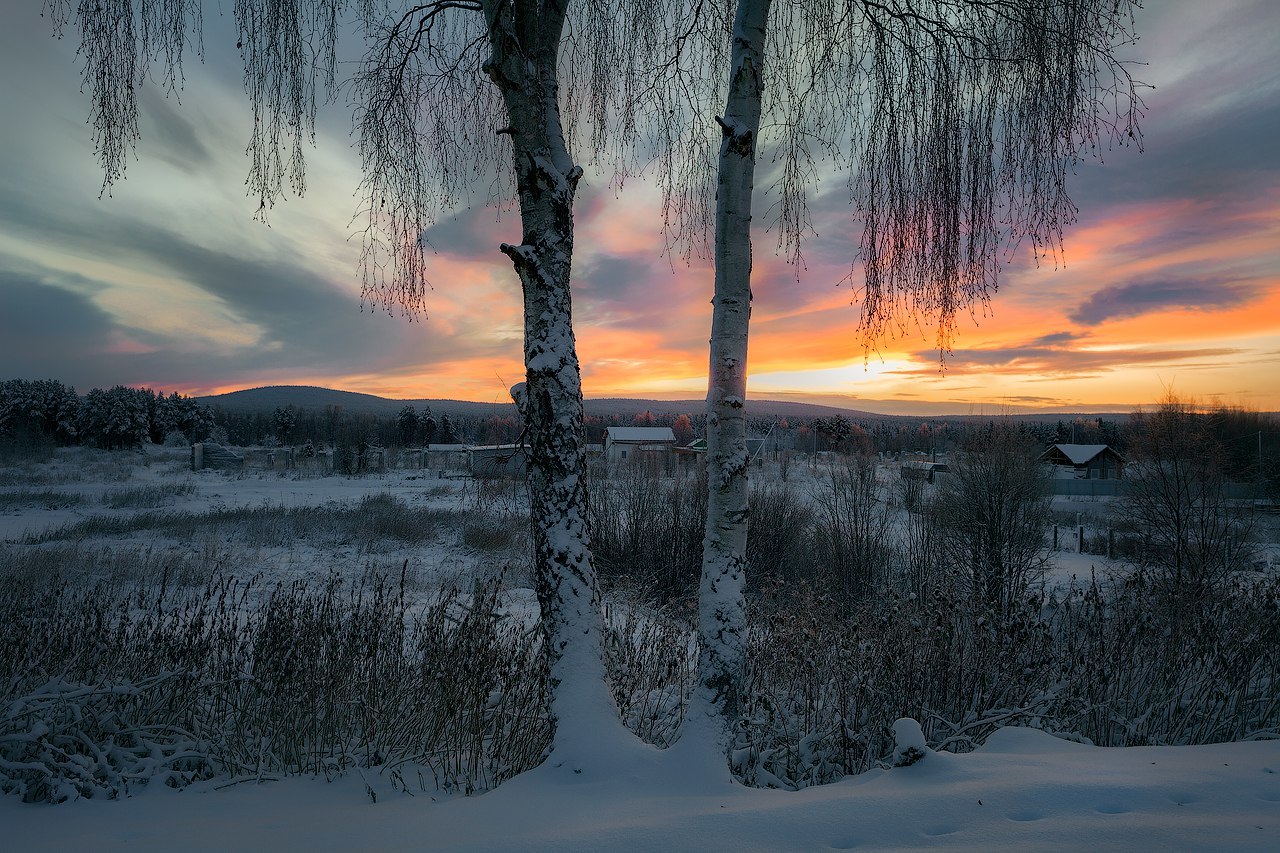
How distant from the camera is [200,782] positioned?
2.88 meters

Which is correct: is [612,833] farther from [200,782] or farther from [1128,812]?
[200,782]

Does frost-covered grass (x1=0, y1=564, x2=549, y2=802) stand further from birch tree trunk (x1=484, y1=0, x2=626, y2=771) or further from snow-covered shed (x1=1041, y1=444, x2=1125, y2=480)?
snow-covered shed (x1=1041, y1=444, x2=1125, y2=480)

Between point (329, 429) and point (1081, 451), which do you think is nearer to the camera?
point (1081, 451)

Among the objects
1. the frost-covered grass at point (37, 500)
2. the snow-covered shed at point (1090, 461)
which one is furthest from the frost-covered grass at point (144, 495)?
the snow-covered shed at point (1090, 461)

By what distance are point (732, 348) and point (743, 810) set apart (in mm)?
1853

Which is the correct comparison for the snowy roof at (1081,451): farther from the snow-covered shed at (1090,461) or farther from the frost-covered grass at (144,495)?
the frost-covered grass at (144,495)

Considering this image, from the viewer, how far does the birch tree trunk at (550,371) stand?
8.63ft

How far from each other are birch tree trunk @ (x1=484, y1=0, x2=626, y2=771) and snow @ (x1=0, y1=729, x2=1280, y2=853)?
0.54 m

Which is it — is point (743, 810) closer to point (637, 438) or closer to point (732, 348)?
point (732, 348)

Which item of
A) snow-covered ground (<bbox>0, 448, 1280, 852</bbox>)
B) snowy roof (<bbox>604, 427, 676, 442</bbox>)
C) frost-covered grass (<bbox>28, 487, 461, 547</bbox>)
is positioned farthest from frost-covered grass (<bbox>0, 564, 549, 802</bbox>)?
snowy roof (<bbox>604, 427, 676, 442</bbox>)

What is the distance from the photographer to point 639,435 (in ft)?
186

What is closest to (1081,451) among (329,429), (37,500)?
(37,500)

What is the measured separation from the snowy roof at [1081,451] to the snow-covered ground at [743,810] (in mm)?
44077

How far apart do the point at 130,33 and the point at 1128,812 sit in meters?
5.20
